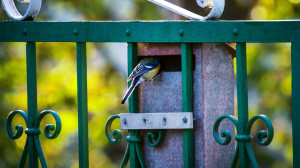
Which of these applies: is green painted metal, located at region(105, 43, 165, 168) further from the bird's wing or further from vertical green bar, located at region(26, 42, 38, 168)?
vertical green bar, located at region(26, 42, 38, 168)

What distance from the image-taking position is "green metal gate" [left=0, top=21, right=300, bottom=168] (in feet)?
10.5

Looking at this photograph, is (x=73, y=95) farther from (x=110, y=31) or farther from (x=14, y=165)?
(x=110, y=31)

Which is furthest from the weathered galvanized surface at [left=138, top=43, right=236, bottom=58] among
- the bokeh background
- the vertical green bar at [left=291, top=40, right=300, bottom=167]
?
the bokeh background

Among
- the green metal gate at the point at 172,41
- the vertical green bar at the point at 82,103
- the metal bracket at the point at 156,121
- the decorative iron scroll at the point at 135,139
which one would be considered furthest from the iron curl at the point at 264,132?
the vertical green bar at the point at 82,103

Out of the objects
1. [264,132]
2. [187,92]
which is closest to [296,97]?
[264,132]

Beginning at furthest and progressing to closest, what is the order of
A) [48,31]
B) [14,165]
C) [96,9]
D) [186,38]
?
[96,9], [14,165], [48,31], [186,38]

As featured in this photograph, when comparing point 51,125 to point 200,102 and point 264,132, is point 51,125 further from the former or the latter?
point 264,132

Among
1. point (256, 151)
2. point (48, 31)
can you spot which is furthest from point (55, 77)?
point (48, 31)

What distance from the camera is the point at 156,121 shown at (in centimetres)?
347

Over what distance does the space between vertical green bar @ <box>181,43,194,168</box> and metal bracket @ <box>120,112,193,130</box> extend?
4cm

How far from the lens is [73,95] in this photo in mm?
10180

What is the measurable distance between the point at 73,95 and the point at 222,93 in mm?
6718

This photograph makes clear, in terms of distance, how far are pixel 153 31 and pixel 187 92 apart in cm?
39

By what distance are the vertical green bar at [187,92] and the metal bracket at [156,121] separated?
1.8 inches
